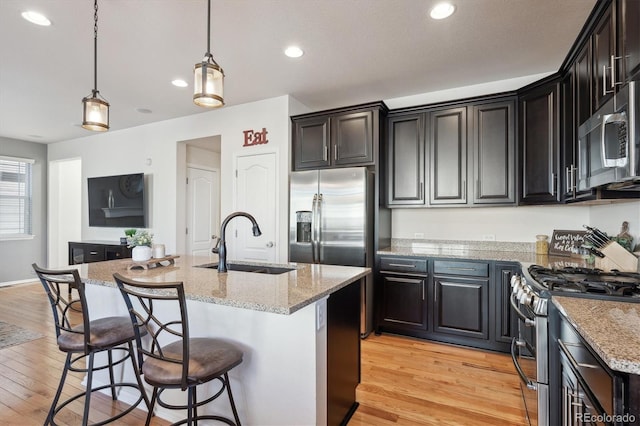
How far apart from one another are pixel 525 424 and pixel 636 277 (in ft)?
3.64

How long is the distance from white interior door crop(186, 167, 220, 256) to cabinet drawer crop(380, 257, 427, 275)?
316cm

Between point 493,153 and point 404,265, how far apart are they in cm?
145

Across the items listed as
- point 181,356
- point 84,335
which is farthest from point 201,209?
point 181,356

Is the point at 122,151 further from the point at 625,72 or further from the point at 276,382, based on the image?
the point at 625,72

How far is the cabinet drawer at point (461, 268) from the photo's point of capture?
3.05m

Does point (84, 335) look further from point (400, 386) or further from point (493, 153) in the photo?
point (493, 153)

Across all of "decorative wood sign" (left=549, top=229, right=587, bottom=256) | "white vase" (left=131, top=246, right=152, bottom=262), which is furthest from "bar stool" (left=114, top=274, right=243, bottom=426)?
"decorative wood sign" (left=549, top=229, right=587, bottom=256)

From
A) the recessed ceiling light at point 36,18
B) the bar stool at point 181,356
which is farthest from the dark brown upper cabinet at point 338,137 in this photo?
the bar stool at point 181,356

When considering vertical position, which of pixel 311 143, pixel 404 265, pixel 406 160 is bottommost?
pixel 404 265

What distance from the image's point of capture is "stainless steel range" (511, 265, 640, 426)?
158 cm

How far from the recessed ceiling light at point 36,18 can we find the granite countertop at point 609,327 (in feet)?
12.1

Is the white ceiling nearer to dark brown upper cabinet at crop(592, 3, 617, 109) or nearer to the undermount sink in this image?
dark brown upper cabinet at crop(592, 3, 617, 109)

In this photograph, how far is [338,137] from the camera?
12.1 feet

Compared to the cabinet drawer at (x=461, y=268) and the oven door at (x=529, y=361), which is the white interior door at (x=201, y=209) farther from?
the oven door at (x=529, y=361)
